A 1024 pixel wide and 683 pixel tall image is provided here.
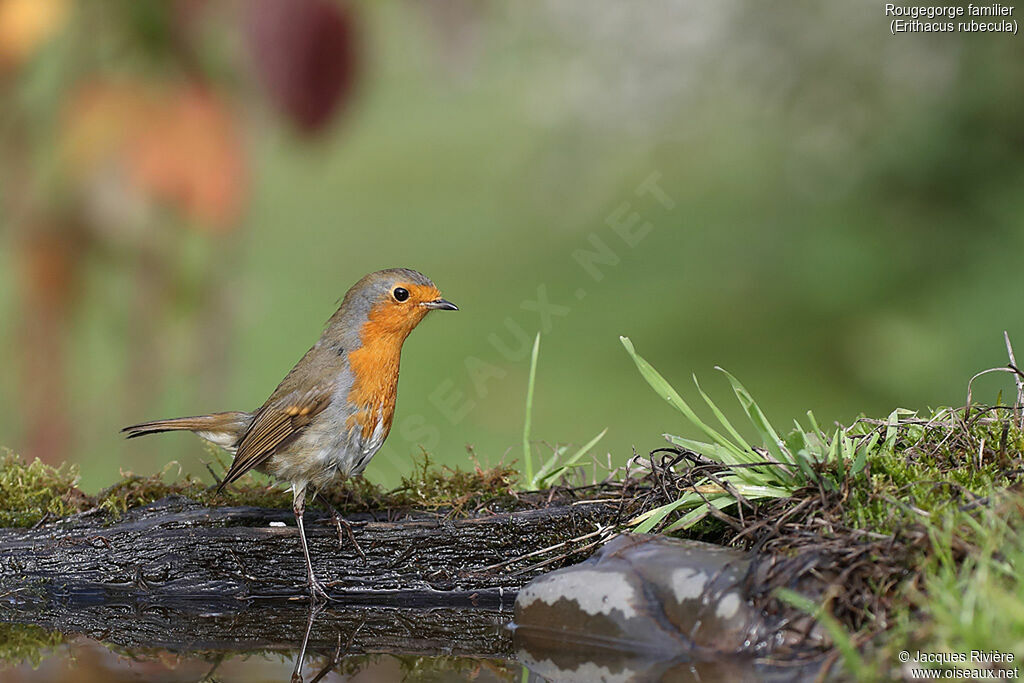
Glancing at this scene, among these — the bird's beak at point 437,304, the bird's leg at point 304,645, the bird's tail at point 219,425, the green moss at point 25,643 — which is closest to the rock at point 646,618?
the bird's leg at point 304,645

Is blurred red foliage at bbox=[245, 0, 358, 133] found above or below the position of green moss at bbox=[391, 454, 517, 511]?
above

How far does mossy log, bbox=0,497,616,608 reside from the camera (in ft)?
13.7

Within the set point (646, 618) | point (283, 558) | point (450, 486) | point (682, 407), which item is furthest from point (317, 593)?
point (682, 407)

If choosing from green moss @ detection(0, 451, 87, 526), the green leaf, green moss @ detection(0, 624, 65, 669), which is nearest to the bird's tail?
green moss @ detection(0, 451, 87, 526)

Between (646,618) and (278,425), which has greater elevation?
(278,425)

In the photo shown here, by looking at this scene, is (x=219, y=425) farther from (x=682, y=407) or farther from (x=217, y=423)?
(x=682, y=407)

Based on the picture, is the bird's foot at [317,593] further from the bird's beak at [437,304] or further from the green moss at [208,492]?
the bird's beak at [437,304]

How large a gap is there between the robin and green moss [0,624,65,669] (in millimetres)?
782

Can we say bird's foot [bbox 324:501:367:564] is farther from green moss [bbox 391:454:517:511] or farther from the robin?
green moss [bbox 391:454:517:511]

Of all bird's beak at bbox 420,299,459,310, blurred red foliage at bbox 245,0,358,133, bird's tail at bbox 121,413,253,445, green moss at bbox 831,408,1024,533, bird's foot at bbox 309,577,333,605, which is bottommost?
bird's foot at bbox 309,577,333,605

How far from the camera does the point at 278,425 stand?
14.6ft

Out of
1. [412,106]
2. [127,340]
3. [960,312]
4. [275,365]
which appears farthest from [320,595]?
[412,106]

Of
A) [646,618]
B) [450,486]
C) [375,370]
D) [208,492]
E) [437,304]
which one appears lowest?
[646,618]

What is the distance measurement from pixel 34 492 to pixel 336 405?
1.16m
